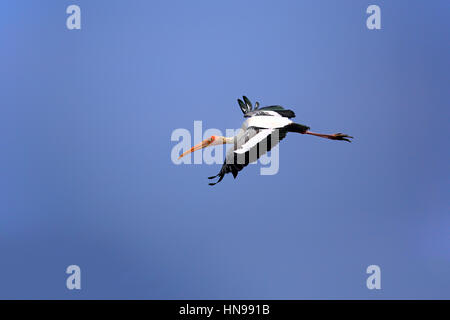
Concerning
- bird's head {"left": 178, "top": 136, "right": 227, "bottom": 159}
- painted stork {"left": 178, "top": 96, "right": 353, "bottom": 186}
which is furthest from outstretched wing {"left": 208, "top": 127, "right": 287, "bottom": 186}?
bird's head {"left": 178, "top": 136, "right": 227, "bottom": 159}

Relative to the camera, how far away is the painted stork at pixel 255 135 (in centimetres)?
312

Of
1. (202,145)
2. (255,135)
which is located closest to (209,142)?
(202,145)

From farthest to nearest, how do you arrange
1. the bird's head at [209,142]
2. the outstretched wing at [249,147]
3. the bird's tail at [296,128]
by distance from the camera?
the bird's head at [209,142], the bird's tail at [296,128], the outstretched wing at [249,147]

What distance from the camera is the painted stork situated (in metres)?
3.12

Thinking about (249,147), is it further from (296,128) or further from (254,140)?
(296,128)

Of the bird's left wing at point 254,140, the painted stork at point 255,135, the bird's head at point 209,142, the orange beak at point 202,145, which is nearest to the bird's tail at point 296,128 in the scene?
the painted stork at point 255,135

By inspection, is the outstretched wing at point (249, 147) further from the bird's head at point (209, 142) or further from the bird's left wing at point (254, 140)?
the bird's head at point (209, 142)

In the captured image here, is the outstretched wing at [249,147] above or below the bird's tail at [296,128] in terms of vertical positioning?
below

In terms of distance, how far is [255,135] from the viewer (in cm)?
329

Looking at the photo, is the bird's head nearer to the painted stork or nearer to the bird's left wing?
the painted stork
